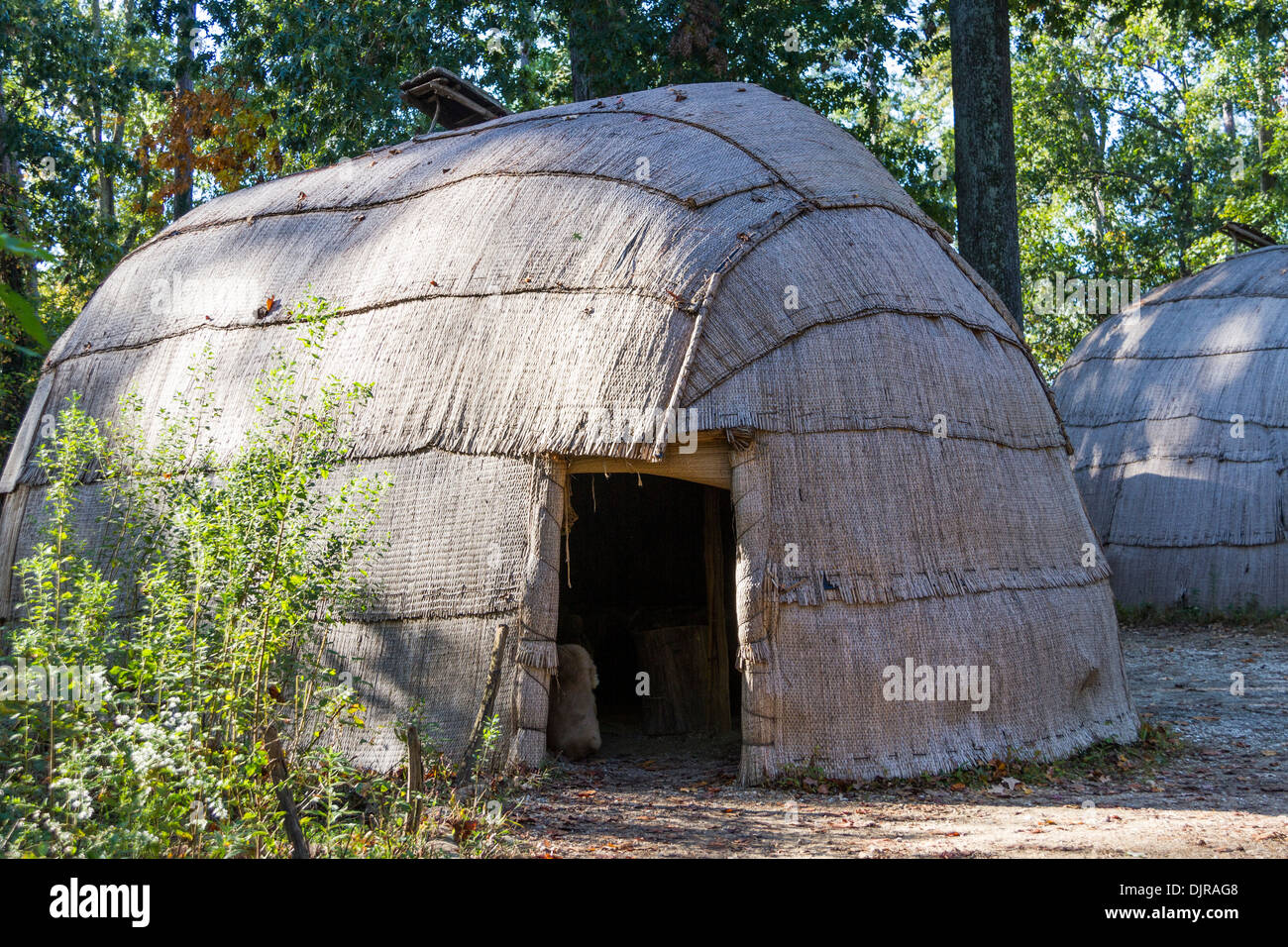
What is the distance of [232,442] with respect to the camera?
7.78 meters

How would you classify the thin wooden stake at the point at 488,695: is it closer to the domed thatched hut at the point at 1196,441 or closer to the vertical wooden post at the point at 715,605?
the vertical wooden post at the point at 715,605

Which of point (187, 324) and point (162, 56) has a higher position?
point (162, 56)

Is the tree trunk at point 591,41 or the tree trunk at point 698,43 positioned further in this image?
the tree trunk at point 591,41

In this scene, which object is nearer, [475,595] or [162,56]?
[475,595]

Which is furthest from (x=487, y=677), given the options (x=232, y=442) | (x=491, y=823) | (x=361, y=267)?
(x=361, y=267)

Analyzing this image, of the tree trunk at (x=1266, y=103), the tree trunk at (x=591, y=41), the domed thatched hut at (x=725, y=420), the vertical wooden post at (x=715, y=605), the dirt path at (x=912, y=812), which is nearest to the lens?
the dirt path at (x=912, y=812)

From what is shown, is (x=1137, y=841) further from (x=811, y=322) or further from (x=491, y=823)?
(x=811, y=322)

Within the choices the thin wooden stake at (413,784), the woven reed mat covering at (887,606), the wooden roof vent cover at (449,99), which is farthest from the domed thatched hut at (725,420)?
the wooden roof vent cover at (449,99)

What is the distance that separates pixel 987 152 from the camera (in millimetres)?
11922

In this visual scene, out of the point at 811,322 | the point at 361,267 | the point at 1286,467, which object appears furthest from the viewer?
the point at 1286,467

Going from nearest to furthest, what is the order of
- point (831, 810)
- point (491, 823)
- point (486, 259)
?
point (491, 823)
point (831, 810)
point (486, 259)

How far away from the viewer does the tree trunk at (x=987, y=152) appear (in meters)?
11.9

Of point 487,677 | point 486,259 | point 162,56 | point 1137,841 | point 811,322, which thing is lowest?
point 1137,841

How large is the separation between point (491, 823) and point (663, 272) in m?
3.44
